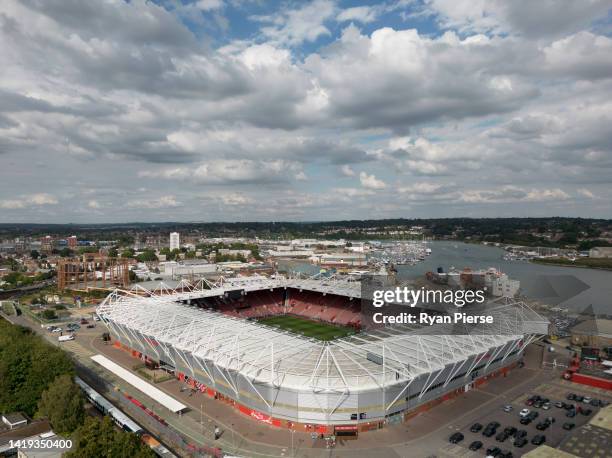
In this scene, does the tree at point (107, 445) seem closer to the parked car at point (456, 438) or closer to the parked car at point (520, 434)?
the parked car at point (456, 438)

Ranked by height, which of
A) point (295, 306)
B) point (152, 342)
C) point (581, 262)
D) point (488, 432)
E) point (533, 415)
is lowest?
point (295, 306)

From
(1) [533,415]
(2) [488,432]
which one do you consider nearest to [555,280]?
(1) [533,415]

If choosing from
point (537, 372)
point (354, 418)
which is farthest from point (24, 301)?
point (537, 372)

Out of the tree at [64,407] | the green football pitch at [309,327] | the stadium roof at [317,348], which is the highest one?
the stadium roof at [317,348]

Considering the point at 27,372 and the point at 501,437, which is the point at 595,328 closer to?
the point at 501,437

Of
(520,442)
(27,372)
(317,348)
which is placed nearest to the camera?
(520,442)

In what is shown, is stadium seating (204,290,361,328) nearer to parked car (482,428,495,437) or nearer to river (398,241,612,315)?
parked car (482,428,495,437)

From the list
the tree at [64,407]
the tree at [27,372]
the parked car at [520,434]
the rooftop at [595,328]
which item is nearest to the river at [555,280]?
the rooftop at [595,328]

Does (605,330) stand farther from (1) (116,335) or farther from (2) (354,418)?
(1) (116,335)

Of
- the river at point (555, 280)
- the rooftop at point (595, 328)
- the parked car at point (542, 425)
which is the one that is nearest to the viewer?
the parked car at point (542, 425)
